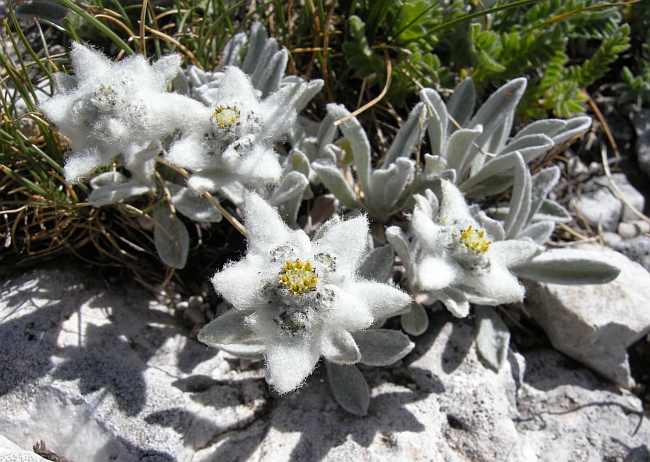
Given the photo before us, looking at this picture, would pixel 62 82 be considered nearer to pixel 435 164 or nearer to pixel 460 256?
pixel 435 164

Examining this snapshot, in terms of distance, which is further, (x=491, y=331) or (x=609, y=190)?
(x=609, y=190)

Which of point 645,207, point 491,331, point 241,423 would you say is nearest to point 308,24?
point 491,331

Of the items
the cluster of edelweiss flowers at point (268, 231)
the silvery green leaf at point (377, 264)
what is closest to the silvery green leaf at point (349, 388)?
the cluster of edelweiss flowers at point (268, 231)

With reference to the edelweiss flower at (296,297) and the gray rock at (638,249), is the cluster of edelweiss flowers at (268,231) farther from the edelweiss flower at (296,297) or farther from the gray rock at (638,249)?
the gray rock at (638,249)

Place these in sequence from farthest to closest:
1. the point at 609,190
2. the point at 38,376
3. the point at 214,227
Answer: the point at 609,190, the point at 214,227, the point at 38,376

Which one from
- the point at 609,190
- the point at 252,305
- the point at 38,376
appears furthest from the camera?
the point at 609,190

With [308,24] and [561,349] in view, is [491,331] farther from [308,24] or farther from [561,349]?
[308,24]

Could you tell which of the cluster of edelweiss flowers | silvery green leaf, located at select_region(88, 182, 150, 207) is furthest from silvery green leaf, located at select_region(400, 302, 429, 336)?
silvery green leaf, located at select_region(88, 182, 150, 207)


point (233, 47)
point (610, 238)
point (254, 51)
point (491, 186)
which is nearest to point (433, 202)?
point (491, 186)
